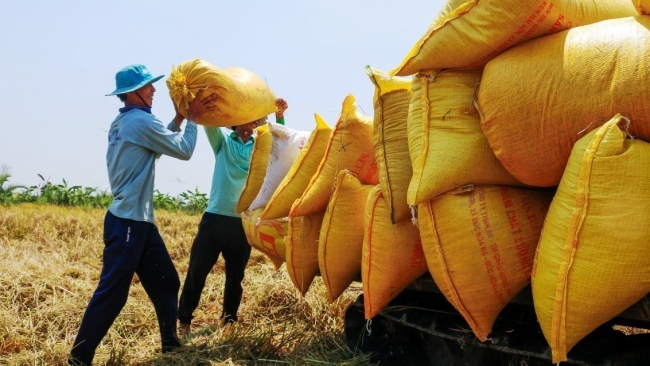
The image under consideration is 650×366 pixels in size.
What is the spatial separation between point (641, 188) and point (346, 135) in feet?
6.09

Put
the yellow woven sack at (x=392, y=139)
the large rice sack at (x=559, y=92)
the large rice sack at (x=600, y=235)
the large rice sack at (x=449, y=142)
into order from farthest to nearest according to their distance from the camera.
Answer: the yellow woven sack at (x=392, y=139) < the large rice sack at (x=449, y=142) < the large rice sack at (x=559, y=92) < the large rice sack at (x=600, y=235)

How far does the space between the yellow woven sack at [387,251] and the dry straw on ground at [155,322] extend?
2.44ft

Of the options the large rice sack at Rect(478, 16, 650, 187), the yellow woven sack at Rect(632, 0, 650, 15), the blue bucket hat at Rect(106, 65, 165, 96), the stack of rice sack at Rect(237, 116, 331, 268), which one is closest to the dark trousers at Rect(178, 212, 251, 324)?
the stack of rice sack at Rect(237, 116, 331, 268)

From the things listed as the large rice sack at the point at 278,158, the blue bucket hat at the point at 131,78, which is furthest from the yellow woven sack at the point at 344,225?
the blue bucket hat at the point at 131,78

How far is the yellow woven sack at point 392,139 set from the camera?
3.12 metres

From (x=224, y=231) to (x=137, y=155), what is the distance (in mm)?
1081

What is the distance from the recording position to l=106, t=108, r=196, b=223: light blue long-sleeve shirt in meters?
4.57

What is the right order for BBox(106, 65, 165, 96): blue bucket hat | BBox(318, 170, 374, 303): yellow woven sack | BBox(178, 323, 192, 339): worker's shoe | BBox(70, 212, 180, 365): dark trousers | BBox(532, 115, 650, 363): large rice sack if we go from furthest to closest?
BBox(178, 323, 192, 339): worker's shoe
BBox(106, 65, 165, 96): blue bucket hat
BBox(70, 212, 180, 365): dark trousers
BBox(318, 170, 374, 303): yellow woven sack
BBox(532, 115, 650, 363): large rice sack

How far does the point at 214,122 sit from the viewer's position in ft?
16.4

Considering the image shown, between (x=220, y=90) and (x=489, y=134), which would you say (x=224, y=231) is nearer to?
(x=220, y=90)

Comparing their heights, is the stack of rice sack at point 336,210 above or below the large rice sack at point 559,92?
below

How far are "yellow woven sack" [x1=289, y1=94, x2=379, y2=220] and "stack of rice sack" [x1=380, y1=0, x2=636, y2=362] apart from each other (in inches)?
33.4

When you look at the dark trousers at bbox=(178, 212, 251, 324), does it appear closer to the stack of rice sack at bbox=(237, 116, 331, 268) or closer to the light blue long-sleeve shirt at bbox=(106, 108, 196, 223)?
the stack of rice sack at bbox=(237, 116, 331, 268)

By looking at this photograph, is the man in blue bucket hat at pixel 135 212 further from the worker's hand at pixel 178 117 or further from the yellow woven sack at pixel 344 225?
the yellow woven sack at pixel 344 225
